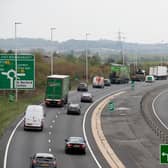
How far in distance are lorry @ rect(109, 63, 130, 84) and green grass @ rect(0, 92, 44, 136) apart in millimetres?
39744

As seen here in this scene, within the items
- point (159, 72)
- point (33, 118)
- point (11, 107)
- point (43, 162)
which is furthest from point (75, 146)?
point (159, 72)

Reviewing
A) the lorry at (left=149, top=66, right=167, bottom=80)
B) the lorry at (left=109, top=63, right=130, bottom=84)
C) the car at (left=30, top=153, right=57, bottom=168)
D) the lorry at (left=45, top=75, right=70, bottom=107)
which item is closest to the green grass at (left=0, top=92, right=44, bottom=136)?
the lorry at (left=45, top=75, right=70, bottom=107)

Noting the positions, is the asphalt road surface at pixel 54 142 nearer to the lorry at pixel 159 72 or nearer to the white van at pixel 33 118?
the white van at pixel 33 118

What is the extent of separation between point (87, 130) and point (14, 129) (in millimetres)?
7846

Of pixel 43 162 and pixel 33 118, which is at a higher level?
pixel 33 118

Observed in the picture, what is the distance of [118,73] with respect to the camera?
150500 millimetres

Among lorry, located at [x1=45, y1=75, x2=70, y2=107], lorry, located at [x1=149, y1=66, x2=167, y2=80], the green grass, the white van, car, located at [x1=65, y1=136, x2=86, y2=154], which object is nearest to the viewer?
car, located at [x1=65, y1=136, x2=86, y2=154]

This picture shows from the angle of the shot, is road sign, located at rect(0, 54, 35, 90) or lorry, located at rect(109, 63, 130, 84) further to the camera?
lorry, located at rect(109, 63, 130, 84)

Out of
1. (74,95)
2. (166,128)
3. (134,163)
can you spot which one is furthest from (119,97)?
(134,163)

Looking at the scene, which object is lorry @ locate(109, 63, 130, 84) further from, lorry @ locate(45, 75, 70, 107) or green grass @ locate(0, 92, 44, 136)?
lorry @ locate(45, 75, 70, 107)

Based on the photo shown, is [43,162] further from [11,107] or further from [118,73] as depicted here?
[118,73]

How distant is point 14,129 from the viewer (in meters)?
68.9

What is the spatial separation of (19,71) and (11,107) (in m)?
9.72

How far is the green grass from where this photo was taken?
2975 inches
